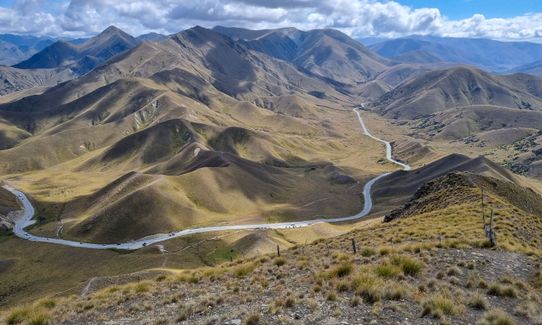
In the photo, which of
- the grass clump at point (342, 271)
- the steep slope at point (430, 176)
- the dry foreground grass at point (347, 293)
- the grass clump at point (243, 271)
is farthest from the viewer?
the steep slope at point (430, 176)

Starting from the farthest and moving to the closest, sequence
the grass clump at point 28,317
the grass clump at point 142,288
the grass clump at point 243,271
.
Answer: the grass clump at point 243,271 → the grass clump at point 142,288 → the grass clump at point 28,317

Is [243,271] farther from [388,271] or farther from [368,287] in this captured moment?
[368,287]

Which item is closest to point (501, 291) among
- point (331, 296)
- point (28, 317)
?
point (331, 296)

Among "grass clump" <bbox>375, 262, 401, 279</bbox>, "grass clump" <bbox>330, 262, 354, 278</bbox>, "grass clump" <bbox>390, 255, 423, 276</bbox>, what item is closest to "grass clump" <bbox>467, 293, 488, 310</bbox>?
"grass clump" <bbox>390, 255, 423, 276</bbox>

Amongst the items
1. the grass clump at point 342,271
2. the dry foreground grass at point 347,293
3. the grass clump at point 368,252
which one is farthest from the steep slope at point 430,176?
the grass clump at point 342,271

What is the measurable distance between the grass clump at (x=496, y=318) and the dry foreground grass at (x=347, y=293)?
4cm

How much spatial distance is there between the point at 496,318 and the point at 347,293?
6975 millimetres

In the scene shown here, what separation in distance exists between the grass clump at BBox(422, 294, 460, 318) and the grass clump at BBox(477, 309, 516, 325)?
1166 mm

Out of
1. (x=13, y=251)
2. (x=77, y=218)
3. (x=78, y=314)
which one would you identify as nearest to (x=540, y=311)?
(x=78, y=314)

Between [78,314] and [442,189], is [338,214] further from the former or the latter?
[78,314]

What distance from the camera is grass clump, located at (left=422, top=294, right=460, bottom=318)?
62.4ft

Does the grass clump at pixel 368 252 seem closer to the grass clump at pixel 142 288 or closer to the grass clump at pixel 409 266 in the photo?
the grass clump at pixel 409 266

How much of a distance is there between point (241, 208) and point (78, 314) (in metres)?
147

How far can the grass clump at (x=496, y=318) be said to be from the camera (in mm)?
17948
